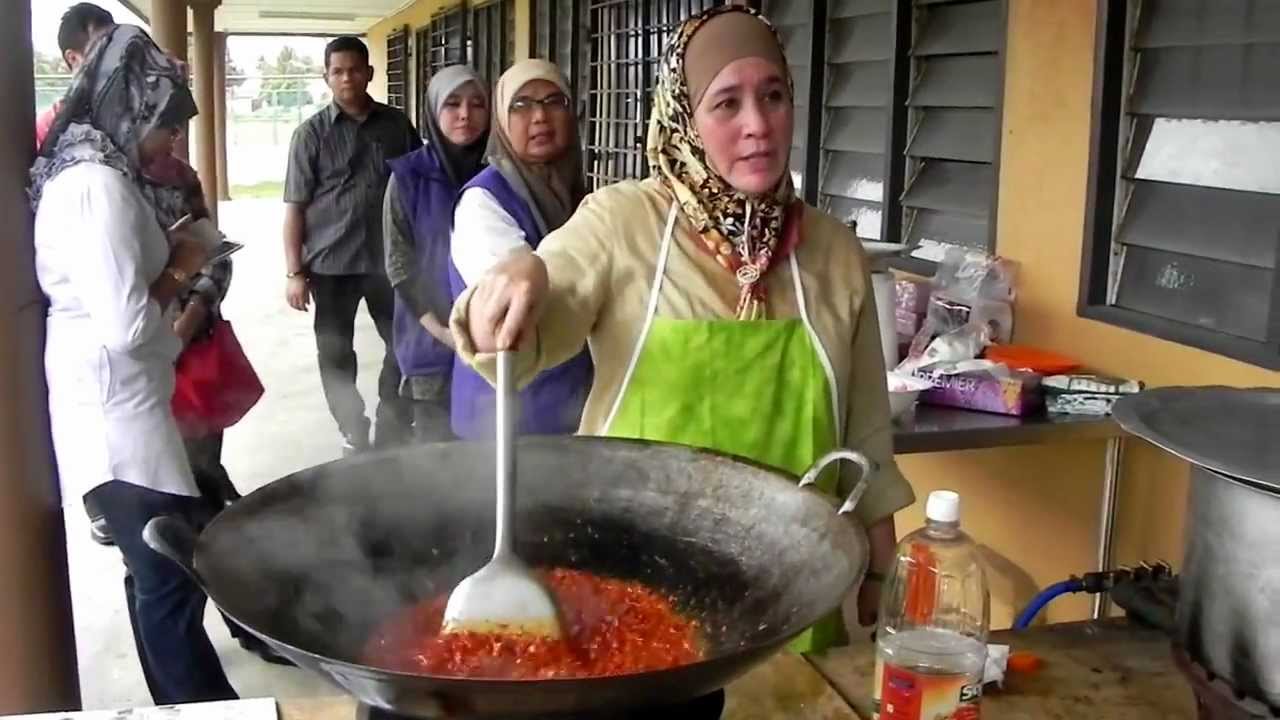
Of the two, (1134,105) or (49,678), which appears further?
(1134,105)

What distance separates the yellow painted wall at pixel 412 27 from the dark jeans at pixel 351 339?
234 cm

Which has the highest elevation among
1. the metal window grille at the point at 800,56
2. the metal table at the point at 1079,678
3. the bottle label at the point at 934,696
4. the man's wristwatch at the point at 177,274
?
the metal window grille at the point at 800,56

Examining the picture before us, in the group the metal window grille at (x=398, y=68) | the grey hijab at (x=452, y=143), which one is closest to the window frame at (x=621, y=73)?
the grey hijab at (x=452, y=143)

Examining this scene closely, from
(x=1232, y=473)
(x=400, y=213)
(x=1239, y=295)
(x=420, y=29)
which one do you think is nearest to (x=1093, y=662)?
(x=1232, y=473)

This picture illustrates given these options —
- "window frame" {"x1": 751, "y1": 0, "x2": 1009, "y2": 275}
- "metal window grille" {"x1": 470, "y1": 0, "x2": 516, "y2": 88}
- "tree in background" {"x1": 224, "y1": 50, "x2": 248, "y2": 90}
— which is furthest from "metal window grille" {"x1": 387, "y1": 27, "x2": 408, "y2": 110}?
"window frame" {"x1": 751, "y1": 0, "x2": 1009, "y2": 275}

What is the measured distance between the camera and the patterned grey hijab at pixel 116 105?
6.75 ft

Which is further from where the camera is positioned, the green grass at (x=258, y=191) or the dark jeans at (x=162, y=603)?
the green grass at (x=258, y=191)

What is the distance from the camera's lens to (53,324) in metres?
2.11

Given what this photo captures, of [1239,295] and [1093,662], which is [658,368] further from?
[1239,295]

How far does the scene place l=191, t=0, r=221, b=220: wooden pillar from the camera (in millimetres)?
11422

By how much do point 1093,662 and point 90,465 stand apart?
1.79 metres

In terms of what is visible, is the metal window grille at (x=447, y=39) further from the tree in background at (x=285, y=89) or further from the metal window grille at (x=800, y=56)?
the tree in background at (x=285, y=89)

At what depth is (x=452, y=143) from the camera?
3.45 metres

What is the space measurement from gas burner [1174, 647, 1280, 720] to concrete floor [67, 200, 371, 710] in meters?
2.13
